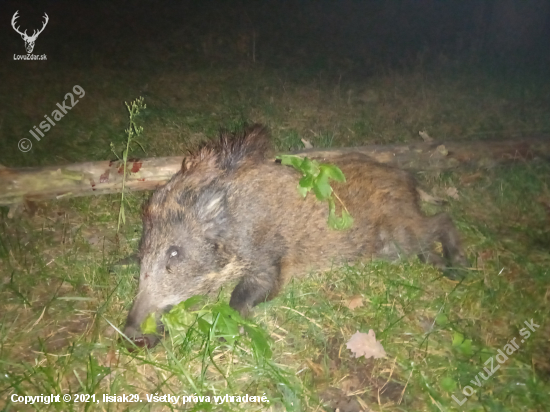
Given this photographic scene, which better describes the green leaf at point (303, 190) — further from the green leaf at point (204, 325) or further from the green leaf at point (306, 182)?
the green leaf at point (204, 325)

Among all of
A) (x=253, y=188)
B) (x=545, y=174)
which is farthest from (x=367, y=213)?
(x=545, y=174)

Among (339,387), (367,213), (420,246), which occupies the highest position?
(367,213)

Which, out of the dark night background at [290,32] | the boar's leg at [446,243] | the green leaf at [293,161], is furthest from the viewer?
the dark night background at [290,32]

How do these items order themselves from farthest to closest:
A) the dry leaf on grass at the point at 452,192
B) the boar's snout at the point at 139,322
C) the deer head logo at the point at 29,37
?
1. the deer head logo at the point at 29,37
2. the dry leaf on grass at the point at 452,192
3. the boar's snout at the point at 139,322

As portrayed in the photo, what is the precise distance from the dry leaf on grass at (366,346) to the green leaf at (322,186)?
3.19 feet

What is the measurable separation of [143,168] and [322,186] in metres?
1.69

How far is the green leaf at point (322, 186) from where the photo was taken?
10.5ft

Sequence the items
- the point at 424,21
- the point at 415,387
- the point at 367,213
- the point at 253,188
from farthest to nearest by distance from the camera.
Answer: the point at 424,21
the point at 367,213
the point at 253,188
the point at 415,387

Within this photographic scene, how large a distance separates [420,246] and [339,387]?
1.45m

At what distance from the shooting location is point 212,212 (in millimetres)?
2992

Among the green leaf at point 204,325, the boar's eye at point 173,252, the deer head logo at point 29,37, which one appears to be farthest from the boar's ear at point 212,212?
the deer head logo at point 29,37

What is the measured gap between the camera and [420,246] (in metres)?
3.64

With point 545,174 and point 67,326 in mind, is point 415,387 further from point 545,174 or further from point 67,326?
point 545,174

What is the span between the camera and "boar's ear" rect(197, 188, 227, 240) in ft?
9.77
